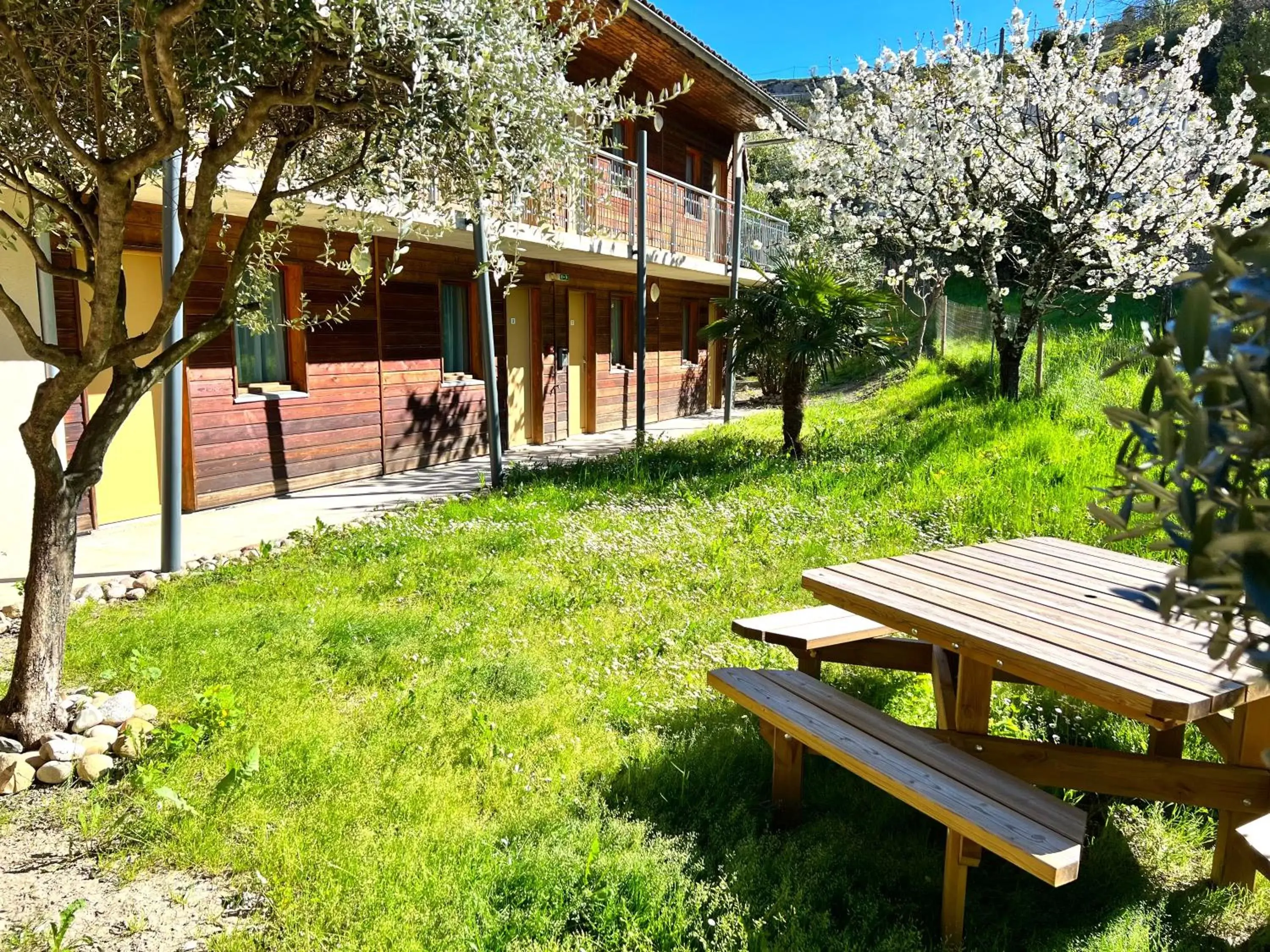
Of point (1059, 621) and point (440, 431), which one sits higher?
point (440, 431)

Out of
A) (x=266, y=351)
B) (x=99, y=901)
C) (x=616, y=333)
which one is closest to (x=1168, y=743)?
(x=99, y=901)

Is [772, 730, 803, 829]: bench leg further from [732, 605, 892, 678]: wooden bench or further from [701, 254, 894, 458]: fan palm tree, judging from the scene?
[701, 254, 894, 458]: fan palm tree

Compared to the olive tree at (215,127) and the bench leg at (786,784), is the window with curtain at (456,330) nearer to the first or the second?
the olive tree at (215,127)

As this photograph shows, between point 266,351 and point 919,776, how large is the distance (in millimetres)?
7900

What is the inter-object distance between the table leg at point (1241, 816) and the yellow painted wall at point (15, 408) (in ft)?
22.3

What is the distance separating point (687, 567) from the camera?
5.98m

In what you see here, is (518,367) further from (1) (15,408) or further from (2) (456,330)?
(1) (15,408)

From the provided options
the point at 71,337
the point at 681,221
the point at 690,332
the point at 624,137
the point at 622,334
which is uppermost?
the point at 624,137

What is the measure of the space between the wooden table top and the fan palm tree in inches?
233

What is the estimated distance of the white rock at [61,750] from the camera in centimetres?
321

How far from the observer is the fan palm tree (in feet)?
31.4

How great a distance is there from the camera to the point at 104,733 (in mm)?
3381

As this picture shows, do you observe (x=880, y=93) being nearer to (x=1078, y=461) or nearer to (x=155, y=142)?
(x=1078, y=461)

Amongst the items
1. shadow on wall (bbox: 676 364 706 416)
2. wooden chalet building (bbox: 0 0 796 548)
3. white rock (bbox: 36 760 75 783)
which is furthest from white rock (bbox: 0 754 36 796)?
shadow on wall (bbox: 676 364 706 416)
